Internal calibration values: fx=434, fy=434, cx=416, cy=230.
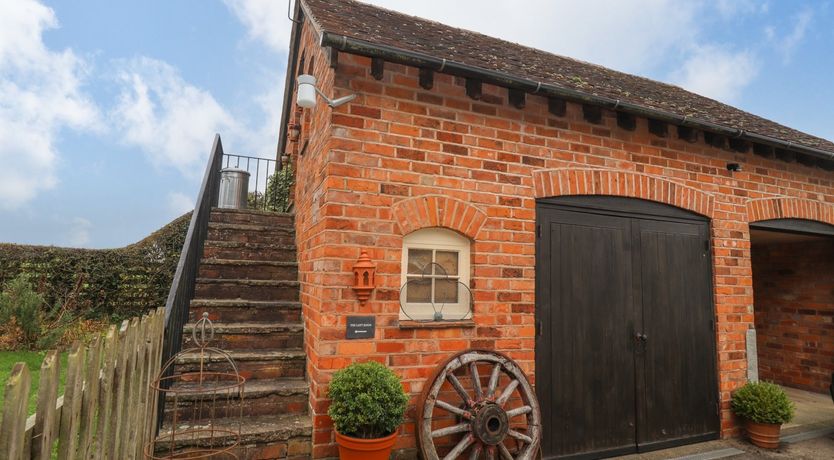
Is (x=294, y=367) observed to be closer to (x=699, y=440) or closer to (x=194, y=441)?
(x=194, y=441)

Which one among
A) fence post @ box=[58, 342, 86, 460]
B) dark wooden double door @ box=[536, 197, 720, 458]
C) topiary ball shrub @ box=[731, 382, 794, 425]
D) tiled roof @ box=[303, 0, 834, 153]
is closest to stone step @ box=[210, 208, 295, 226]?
tiled roof @ box=[303, 0, 834, 153]

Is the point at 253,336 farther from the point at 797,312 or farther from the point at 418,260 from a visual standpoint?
the point at 797,312

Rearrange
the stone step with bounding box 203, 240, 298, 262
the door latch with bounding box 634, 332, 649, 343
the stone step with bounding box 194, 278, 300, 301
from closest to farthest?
the door latch with bounding box 634, 332, 649, 343, the stone step with bounding box 194, 278, 300, 301, the stone step with bounding box 203, 240, 298, 262

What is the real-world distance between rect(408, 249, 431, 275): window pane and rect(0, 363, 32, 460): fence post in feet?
8.11

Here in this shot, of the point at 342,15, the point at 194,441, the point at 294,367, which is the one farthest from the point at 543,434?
the point at 342,15

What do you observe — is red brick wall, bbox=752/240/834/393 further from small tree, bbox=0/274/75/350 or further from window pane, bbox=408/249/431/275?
small tree, bbox=0/274/75/350

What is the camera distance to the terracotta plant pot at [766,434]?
13.7ft

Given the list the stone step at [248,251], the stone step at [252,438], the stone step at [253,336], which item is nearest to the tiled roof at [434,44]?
the stone step at [253,336]

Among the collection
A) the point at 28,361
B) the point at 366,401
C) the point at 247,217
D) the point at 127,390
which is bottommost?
the point at 28,361

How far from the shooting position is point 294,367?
3.81m

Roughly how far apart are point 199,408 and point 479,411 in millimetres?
2146

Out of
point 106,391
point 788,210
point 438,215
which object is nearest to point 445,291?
point 438,215

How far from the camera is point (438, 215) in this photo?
3.49 m

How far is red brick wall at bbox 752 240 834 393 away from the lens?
6164 millimetres
